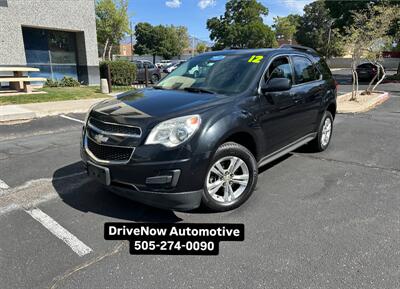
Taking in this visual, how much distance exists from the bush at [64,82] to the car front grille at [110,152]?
14.1 m

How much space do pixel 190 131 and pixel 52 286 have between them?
168 centimetres

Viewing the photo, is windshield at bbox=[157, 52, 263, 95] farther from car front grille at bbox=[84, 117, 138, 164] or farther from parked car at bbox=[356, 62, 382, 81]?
parked car at bbox=[356, 62, 382, 81]

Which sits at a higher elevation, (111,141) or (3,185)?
(111,141)

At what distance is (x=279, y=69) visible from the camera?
4.26 m

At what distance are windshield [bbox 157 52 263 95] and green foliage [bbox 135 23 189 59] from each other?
62.9m

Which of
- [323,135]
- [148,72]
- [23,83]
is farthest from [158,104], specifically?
[148,72]

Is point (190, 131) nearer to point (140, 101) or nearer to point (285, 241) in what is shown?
point (140, 101)

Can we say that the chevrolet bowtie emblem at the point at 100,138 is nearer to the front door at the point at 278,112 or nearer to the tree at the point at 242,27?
the front door at the point at 278,112

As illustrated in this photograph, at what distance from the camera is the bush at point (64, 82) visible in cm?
1561

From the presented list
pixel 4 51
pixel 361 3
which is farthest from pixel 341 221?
pixel 361 3

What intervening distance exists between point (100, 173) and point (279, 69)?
269 cm

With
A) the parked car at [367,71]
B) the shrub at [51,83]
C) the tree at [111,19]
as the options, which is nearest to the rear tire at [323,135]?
the shrub at [51,83]

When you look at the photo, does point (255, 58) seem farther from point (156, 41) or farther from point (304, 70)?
point (156, 41)

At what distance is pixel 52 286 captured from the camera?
94.1 inches
